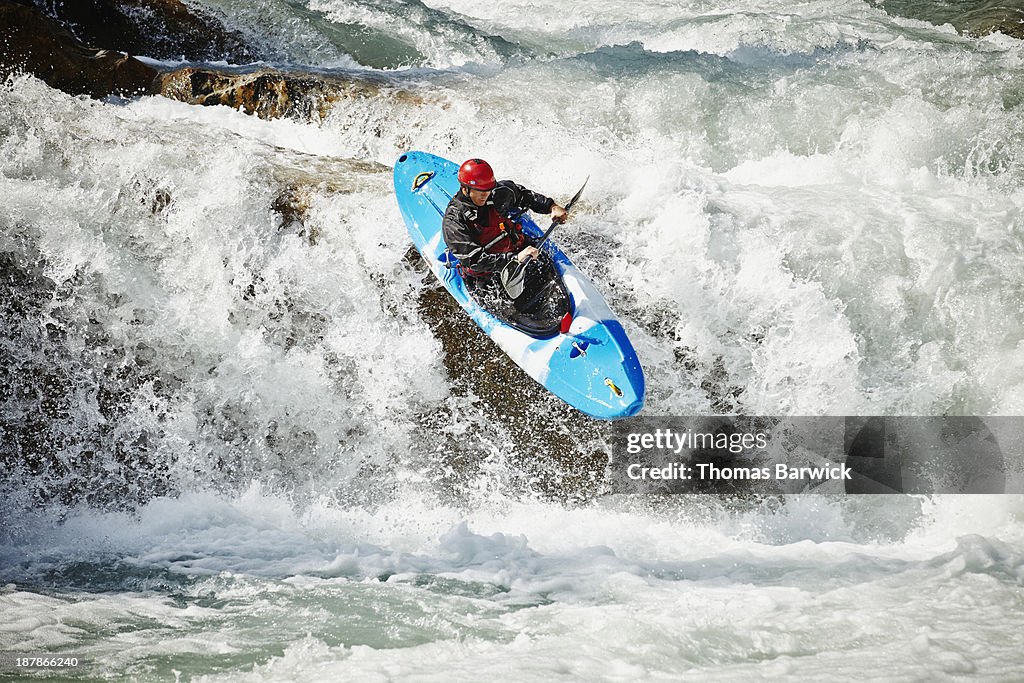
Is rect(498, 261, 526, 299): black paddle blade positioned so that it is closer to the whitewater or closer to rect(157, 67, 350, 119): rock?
the whitewater

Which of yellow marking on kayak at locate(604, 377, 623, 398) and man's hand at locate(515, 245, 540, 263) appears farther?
man's hand at locate(515, 245, 540, 263)

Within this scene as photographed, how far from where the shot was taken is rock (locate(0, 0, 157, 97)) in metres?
8.01

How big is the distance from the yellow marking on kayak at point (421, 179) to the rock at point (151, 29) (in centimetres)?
487

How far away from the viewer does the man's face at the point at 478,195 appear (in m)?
5.37

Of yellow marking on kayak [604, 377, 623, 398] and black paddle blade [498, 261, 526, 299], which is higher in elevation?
black paddle blade [498, 261, 526, 299]

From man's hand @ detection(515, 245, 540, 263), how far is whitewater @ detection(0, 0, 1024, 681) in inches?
20.9

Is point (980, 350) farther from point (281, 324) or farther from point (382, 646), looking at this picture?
point (281, 324)

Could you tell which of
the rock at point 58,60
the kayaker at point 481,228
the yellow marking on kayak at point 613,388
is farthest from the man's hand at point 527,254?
the rock at point 58,60

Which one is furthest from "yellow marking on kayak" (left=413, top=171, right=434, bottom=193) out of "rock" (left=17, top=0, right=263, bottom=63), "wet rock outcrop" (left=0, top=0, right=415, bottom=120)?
"rock" (left=17, top=0, right=263, bottom=63)

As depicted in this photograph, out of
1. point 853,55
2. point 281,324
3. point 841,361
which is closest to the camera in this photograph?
point 841,361

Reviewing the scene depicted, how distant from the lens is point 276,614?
4809 mm

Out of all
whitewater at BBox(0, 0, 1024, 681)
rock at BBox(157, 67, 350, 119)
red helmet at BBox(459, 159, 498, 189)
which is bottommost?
whitewater at BBox(0, 0, 1024, 681)

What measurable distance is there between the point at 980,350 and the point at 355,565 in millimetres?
4266

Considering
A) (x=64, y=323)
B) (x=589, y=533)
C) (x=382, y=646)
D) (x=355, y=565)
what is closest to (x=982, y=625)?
(x=589, y=533)
